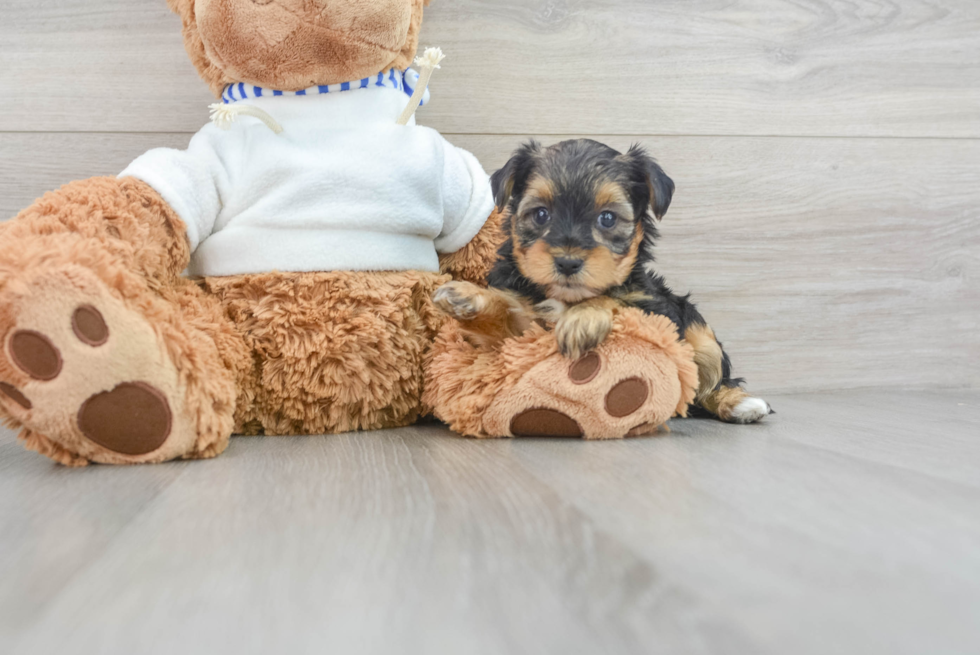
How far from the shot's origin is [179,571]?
0.66 meters

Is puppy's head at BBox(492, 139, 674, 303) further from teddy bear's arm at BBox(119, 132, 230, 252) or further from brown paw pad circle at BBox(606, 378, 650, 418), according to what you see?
teddy bear's arm at BBox(119, 132, 230, 252)

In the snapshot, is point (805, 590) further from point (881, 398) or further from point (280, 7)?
point (881, 398)

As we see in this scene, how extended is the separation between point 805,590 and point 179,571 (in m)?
0.56

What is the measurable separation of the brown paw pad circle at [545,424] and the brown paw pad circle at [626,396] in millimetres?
74

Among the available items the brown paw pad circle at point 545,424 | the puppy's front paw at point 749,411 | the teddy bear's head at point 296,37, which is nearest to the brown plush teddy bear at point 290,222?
the teddy bear's head at point 296,37

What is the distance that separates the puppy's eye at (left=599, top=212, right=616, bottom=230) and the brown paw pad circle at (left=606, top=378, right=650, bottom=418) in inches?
11.5

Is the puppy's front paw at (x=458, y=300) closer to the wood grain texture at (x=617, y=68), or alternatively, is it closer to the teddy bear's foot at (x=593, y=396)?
the teddy bear's foot at (x=593, y=396)

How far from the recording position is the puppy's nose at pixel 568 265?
1241mm

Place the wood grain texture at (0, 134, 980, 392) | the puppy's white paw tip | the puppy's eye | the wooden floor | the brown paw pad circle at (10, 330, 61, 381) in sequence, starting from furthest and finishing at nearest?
1. the wood grain texture at (0, 134, 980, 392)
2. the puppy's white paw tip
3. the puppy's eye
4. the brown paw pad circle at (10, 330, 61, 381)
5. the wooden floor

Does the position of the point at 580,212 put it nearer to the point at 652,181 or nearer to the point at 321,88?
the point at 652,181

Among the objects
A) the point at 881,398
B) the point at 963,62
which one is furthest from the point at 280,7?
the point at 963,62

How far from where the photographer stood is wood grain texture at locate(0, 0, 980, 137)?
1724mm

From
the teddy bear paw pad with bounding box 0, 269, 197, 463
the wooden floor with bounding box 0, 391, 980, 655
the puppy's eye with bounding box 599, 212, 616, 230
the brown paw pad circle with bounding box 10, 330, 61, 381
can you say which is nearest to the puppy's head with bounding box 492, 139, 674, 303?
the puppy's eye with bounding box 599, 212, 616, 230

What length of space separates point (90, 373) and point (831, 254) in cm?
184
